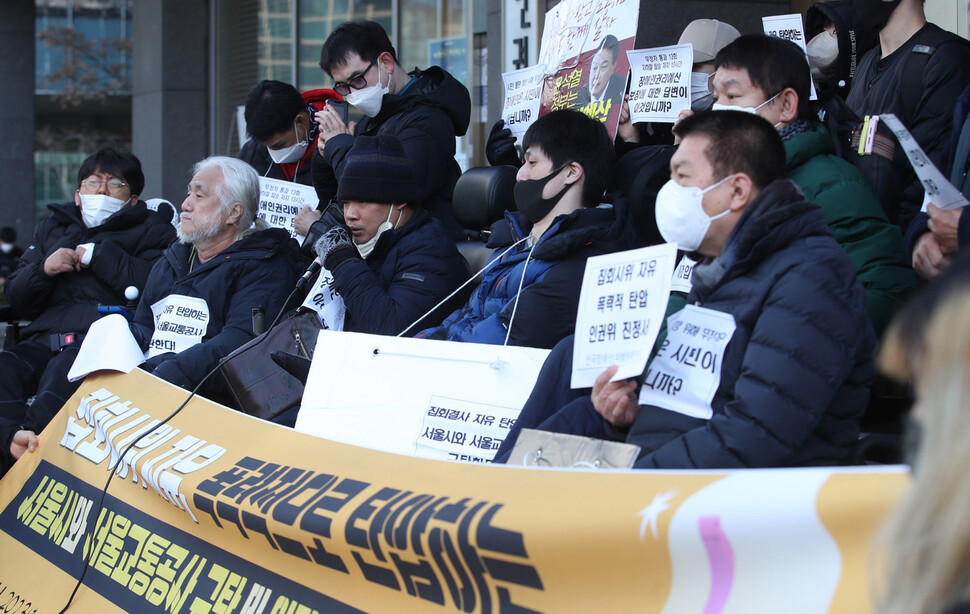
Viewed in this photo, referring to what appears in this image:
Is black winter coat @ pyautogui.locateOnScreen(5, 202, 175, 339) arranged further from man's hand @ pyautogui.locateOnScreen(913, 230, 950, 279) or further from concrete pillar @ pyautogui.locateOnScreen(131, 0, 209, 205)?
concrete pillar @ pyautogui.locateOnScreen(131, 0, 209, 205)

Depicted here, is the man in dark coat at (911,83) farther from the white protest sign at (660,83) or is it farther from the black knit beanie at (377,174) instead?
the black knit beanie at (377,174)

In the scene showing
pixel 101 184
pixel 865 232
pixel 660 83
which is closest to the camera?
pixel 865 232

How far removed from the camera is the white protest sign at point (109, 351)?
15.0ft

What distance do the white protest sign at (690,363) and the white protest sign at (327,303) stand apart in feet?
→ 6.59

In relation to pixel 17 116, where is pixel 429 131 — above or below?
below

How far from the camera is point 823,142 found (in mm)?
3494

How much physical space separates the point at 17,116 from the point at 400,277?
1728 centimetres

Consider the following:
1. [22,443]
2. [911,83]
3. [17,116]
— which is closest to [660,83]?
[911,83]

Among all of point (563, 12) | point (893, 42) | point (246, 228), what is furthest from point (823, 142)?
point (246, 228)

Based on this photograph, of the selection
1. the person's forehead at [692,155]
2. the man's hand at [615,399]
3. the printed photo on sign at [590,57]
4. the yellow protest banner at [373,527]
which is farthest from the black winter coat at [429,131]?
the man's hand at [615,399]

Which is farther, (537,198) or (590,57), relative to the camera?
(590,57)

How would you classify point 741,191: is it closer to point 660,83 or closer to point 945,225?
point 945,225

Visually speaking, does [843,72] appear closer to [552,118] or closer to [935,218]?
[552,118]

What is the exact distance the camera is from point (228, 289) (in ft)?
16.3
